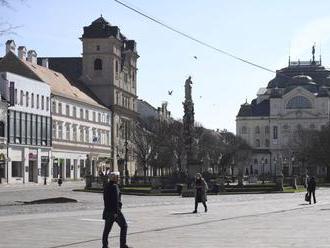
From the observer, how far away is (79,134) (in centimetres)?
10650

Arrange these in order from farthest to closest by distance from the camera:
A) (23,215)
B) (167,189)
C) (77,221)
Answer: (167,189) < (23,215) < (77,221)

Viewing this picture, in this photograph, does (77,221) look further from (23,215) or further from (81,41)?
(81,41)

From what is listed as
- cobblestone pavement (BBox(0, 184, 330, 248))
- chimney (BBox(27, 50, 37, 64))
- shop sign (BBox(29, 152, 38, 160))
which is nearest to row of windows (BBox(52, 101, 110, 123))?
chimney (BBox(27, 50, 37, 64))

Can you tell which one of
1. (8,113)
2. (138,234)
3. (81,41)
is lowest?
(138,234)

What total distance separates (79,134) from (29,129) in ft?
58.9

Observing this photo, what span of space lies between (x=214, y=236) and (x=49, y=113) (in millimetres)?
76697

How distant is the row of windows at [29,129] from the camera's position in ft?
277

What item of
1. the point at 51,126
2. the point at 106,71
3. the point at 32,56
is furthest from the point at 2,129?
the point at 106,71

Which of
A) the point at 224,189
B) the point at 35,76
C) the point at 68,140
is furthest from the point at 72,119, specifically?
the point at 224,189

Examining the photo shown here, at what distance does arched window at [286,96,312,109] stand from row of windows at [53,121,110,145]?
8285 cm

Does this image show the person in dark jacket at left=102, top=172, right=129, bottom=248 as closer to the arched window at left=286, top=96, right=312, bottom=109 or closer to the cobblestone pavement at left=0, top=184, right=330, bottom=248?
the cobblestone pavement at left=0, top=184, right=330, bottom=248

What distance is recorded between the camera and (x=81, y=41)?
388 ft

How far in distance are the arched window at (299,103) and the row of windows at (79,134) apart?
3262 inches

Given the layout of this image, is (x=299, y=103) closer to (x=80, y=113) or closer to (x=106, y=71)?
(x=106, y=71)
